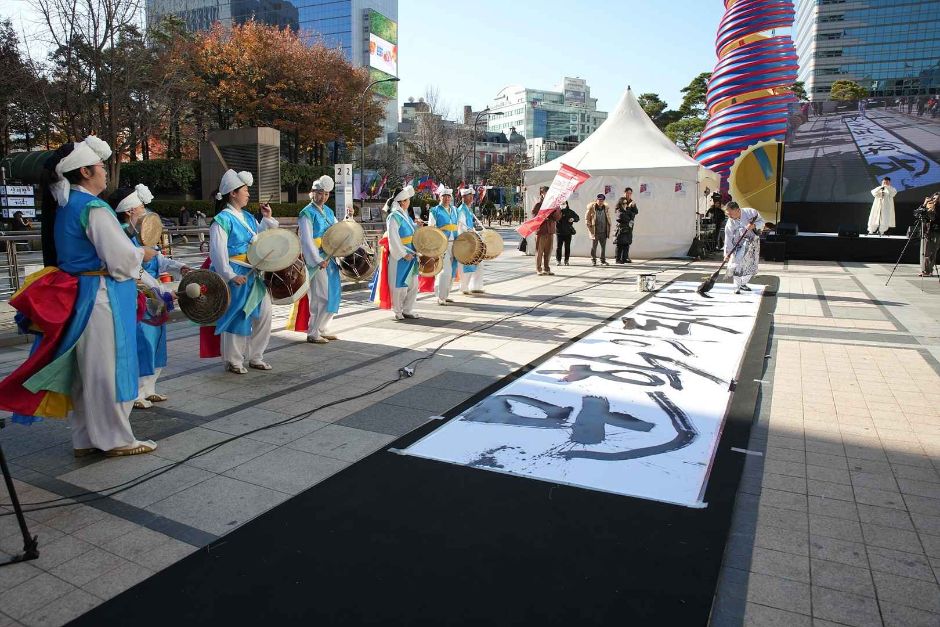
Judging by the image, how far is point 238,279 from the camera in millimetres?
5562

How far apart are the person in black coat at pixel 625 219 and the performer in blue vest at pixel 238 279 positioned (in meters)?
11.8

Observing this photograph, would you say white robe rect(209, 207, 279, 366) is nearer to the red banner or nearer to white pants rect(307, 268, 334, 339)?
white pants rect(307, 268, 334, 339)

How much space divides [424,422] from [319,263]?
10.1ft

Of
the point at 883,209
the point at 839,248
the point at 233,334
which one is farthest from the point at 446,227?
the point at 883,209

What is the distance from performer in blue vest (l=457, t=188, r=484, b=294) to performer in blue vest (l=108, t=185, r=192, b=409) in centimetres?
575

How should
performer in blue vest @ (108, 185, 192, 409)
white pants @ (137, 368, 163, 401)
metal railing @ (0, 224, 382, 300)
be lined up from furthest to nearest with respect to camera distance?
metal railing @ (0, 224, 382, 300) < white pants @ (137, 368, 163, 401) < performer in blue vest @ (108, 185, 192, 409)

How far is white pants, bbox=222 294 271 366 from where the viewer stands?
593cm

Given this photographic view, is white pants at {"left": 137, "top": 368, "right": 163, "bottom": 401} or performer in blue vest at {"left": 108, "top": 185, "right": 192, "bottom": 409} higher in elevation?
performer in blue vest at {"left": 108, "top": 185, "right": 192, "bottom": 409}

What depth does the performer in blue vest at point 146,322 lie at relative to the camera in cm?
455

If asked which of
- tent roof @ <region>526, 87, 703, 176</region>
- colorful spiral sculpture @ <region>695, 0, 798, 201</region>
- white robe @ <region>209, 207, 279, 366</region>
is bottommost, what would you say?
white robe @ <region>209, 207, 279, 366</region>

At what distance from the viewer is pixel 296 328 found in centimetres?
733

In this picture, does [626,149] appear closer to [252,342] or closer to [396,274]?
[396,274]

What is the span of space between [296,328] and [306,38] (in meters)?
42.2

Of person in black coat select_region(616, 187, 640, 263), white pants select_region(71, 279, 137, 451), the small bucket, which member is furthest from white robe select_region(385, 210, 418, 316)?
person in black coat select_region(616, 187, 640, 263)
